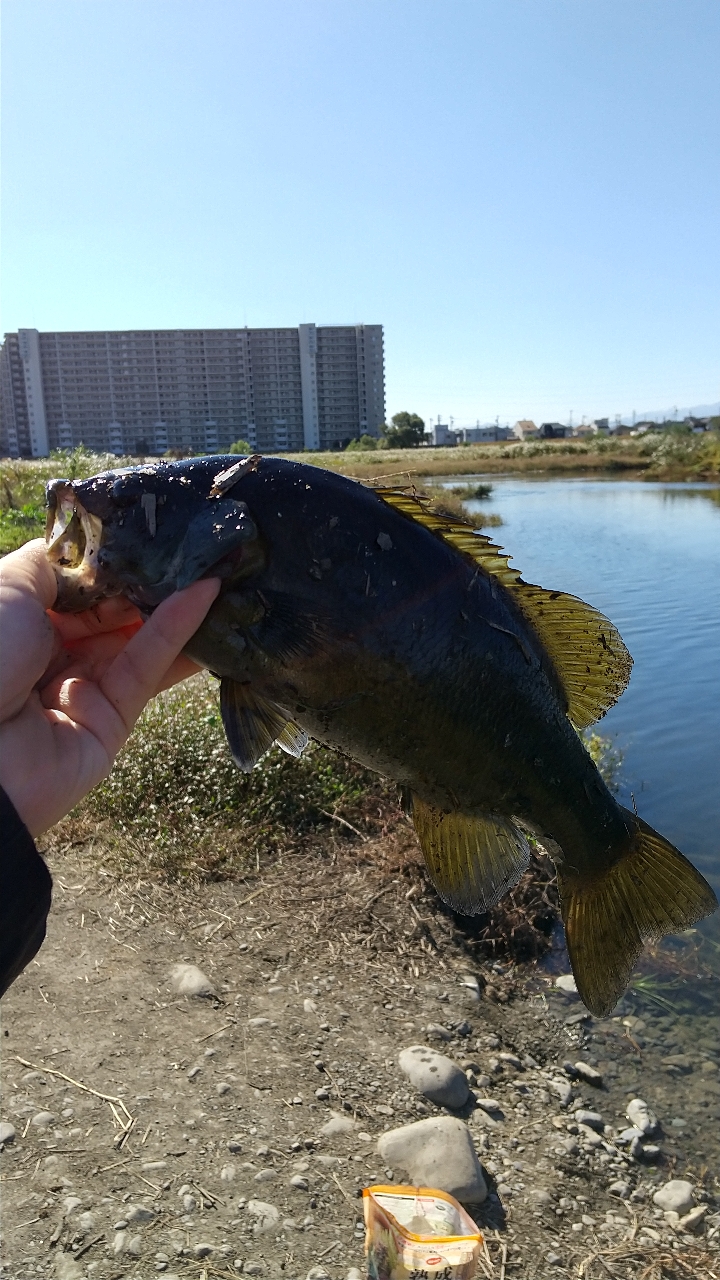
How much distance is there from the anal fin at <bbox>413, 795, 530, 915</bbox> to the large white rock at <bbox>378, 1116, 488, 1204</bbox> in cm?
214

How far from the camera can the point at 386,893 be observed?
255 inches

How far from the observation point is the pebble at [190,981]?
5.26 meters

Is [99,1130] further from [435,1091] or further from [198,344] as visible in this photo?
[198,344]

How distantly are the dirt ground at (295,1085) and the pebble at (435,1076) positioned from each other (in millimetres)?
78

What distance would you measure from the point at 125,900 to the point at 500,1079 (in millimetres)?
2944

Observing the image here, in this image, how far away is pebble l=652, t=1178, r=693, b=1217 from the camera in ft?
14.5

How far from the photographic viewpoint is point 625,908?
2900 millimetres

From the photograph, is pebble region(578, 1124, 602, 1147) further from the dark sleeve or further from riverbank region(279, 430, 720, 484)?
riverbank region(279, 430, 720, 484)

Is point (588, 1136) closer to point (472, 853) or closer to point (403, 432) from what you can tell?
point (472, 853)

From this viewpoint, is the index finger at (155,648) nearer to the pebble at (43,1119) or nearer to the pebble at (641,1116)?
the pebble at (43,1119)

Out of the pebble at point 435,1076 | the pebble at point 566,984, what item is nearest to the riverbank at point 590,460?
the pebble at point 566,984

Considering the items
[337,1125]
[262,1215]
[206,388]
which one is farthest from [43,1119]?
[206,388]

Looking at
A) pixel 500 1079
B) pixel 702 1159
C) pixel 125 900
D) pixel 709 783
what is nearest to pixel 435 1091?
pixel 500 1079

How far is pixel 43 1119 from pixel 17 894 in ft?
9.22
